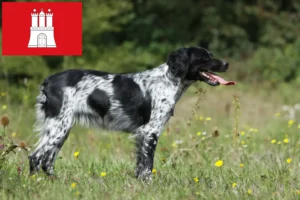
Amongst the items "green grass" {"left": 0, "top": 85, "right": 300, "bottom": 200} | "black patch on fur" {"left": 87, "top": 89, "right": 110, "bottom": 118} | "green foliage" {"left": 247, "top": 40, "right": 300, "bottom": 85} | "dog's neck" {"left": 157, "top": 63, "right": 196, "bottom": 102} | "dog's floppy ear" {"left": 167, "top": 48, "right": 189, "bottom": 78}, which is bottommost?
"green foliage" {"left": 247, "top": 40, "right": 300, "bottom": 85}

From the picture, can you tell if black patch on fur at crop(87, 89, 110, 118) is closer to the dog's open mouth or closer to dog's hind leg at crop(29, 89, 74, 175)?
dog's hind leg at crop(29, 89, 74, 175)

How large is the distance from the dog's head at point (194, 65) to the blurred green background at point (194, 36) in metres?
8.96

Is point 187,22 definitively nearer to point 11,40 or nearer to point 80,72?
point 11,40

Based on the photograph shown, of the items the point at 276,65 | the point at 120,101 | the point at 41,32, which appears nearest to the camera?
the point at 120,101

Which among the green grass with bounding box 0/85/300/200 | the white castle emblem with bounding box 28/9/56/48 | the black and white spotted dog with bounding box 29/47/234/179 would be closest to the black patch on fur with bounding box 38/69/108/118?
the black and white spotted dog with bounding box 29/47/234/179

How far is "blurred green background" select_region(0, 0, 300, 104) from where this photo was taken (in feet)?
52.4

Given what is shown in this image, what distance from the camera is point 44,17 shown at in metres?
10.2

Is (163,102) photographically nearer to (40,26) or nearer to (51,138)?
(51,138)

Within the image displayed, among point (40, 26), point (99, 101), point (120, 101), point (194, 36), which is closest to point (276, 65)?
point (194, 36)

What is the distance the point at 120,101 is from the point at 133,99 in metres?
0.13

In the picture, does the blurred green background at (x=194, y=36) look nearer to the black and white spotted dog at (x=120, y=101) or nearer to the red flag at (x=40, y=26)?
the red flag at (x=40, y=26)

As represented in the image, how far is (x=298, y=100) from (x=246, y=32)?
700cm

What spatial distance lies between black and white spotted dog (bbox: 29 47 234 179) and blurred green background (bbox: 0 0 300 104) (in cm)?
894

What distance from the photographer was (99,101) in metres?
6.05
